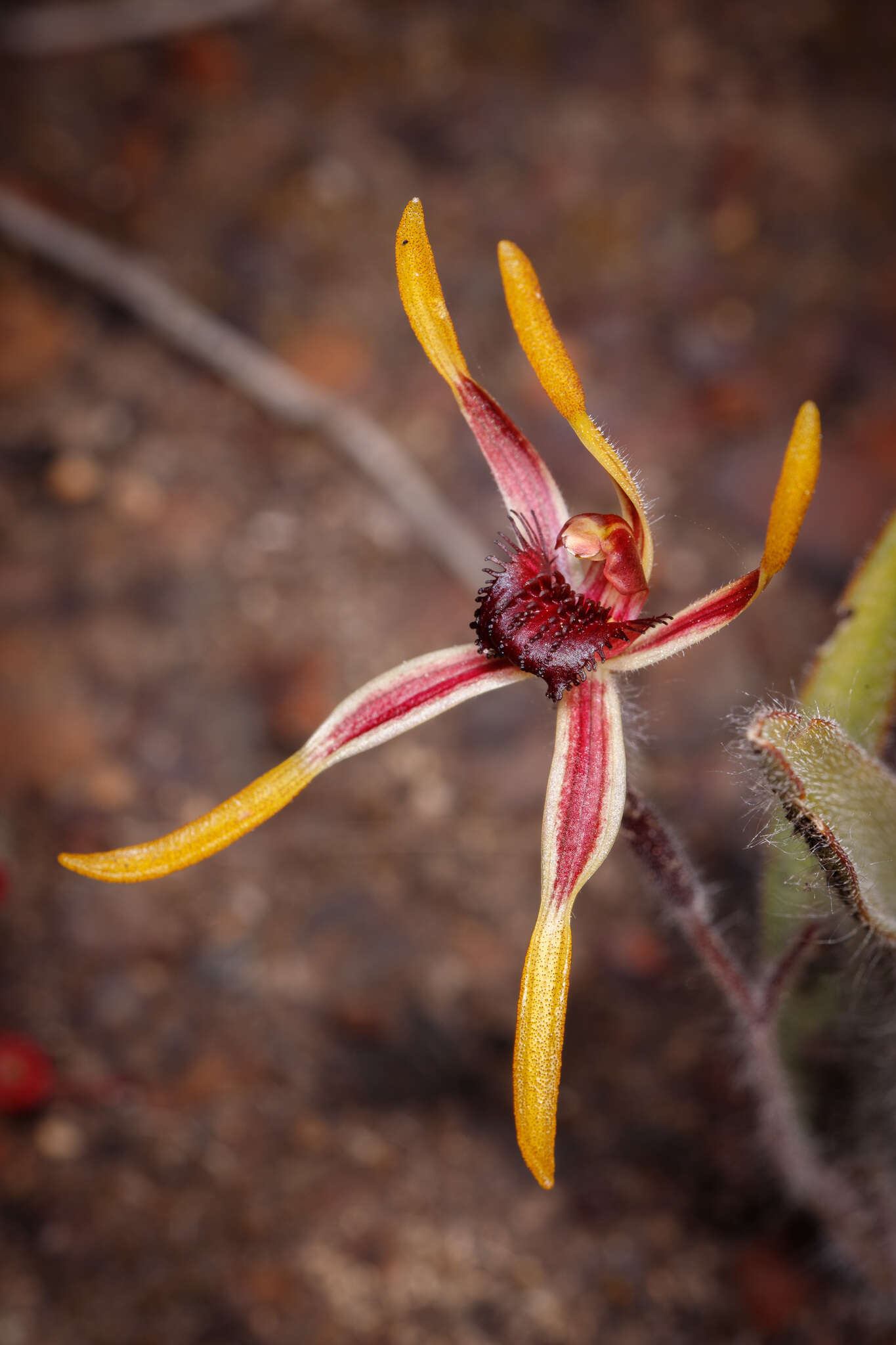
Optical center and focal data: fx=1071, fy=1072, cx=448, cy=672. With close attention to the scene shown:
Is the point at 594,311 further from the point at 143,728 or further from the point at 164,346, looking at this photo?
the point at 143,728

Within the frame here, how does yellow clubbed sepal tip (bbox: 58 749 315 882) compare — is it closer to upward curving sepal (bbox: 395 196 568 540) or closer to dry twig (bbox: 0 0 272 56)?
upward curving sepal (bbox: 395 196 568 540)

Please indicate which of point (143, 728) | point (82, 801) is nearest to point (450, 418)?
point (143, 728)

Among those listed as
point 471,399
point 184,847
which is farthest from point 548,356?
point 184,847

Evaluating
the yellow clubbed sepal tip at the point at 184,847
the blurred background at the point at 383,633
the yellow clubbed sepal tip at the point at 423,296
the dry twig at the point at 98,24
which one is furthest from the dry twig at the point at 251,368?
the yellow clubbed sepal tip at the point at 184,847

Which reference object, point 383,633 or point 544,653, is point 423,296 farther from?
point 383,633

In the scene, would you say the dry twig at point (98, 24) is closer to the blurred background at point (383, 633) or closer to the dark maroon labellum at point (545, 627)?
the blurred background at point (383, 633)

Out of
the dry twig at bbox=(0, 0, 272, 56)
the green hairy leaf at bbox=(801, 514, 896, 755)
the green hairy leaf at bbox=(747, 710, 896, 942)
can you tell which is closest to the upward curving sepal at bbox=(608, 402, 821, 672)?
the green hairy leaf at bbox=(747, 710, 896, 942)
